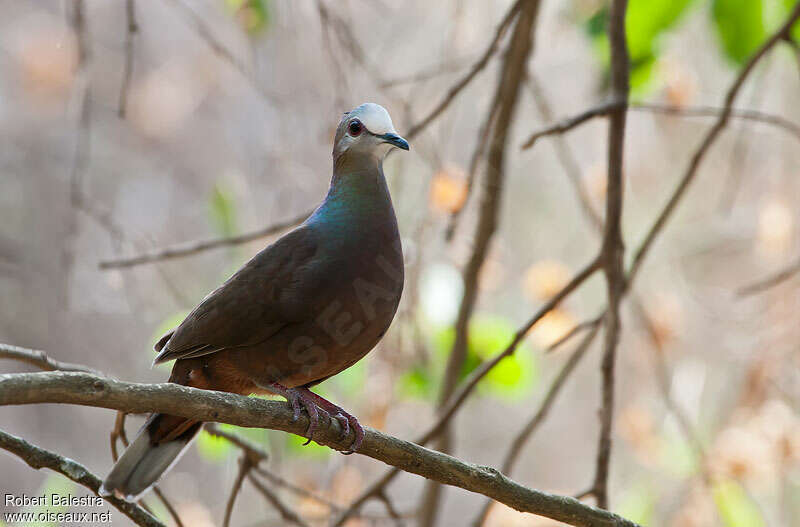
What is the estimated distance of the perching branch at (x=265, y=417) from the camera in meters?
1.47

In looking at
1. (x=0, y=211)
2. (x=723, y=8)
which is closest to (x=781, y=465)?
(x=723, y=8)

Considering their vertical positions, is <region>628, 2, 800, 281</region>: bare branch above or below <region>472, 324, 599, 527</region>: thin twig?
above

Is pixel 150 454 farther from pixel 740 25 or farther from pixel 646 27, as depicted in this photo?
pixel 740 25

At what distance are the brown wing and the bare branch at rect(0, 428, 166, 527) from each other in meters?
0.47

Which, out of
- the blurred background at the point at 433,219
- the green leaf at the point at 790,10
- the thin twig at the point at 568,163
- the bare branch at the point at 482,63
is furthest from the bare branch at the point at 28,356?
the green leaf at the point at 790,10

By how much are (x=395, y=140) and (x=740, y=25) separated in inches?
53.2

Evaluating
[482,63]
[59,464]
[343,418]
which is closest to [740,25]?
[482,63]

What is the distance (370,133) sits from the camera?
2549 millimetres

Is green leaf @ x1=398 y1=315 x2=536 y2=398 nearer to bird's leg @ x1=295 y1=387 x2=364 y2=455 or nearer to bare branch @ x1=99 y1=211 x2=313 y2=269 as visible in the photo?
bare branch @ x1=99 y1=211 x2=313 y2=269

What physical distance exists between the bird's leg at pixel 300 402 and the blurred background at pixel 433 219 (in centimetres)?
69

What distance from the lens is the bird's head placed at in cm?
254

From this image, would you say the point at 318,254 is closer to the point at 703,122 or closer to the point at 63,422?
the point at 703,122

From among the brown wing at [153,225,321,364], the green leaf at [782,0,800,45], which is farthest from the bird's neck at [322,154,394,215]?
the green leaf at [782,0,800,45]

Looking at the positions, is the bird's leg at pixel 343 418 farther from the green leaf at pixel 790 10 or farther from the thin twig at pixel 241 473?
the green leaf at pixel 790 10
